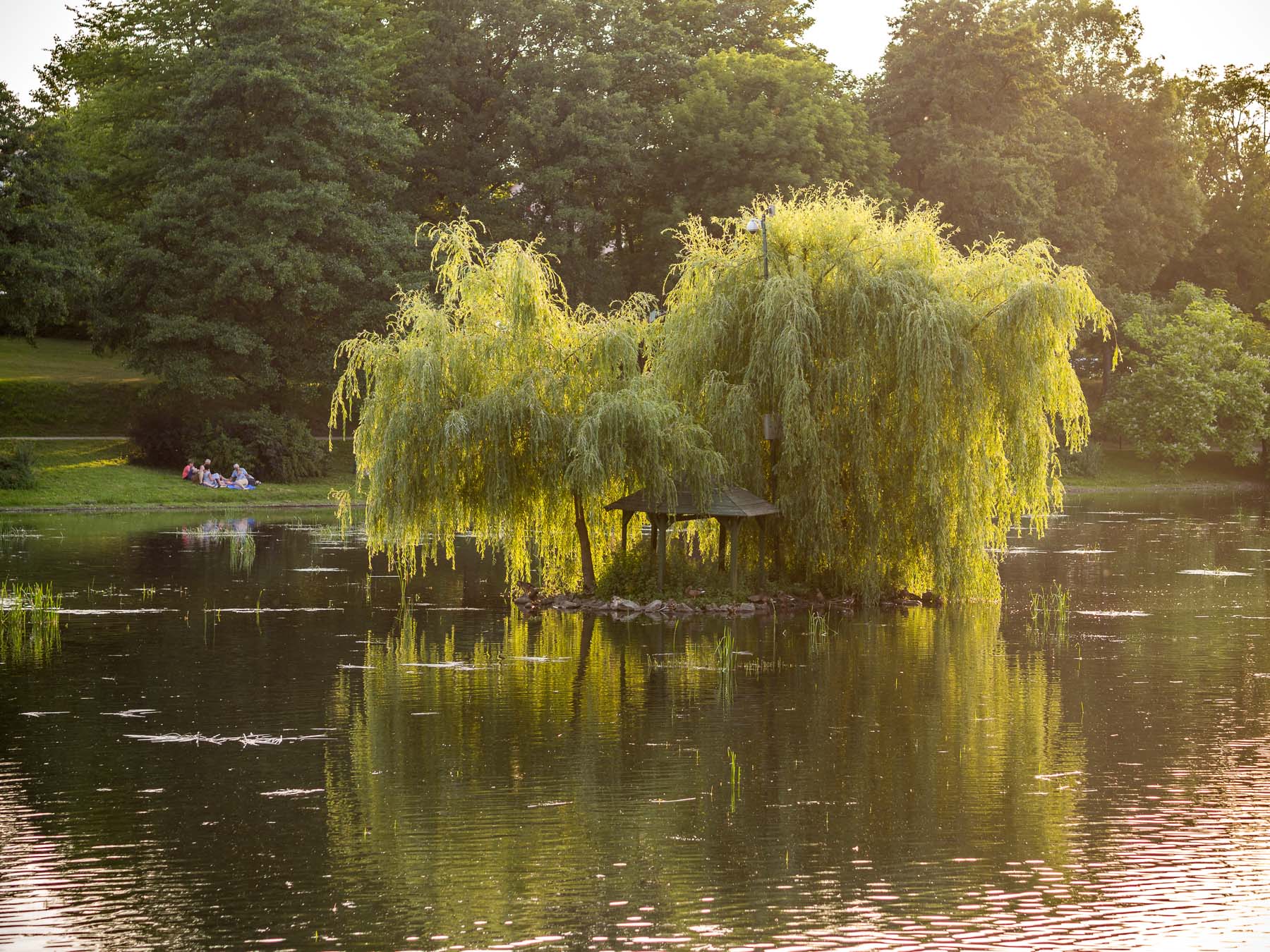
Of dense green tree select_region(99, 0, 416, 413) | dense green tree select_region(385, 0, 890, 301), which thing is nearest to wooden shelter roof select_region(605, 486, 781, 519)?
dense green tree select_region(99, 0, 416, 413)

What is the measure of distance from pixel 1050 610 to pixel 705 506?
7238 mm

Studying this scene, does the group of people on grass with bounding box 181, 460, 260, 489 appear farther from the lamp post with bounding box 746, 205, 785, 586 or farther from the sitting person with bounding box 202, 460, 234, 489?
the lamp post with bounding box 746, 205, 785, 586

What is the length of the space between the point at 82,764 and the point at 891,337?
1774cm

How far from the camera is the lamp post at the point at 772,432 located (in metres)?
29.5

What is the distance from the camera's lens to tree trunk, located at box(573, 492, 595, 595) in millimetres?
30328

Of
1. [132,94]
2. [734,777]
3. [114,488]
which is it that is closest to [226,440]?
[114,488]

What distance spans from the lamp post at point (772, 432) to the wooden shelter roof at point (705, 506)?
3.95ft

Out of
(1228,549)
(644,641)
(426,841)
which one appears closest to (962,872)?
(426,841)

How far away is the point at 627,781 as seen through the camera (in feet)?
51.0

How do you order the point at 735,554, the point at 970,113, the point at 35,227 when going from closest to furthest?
the point at 735,554 → the point at 35,227 → the point at 970,113

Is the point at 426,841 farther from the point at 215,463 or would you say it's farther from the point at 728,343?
the point at 215,463

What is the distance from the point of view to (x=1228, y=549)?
43.9 meters

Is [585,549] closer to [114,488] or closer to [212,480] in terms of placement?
[114,488]

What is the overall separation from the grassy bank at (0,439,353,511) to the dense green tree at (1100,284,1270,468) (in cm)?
4059
